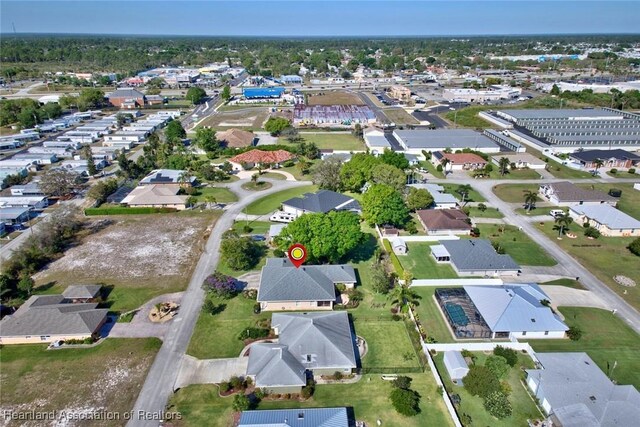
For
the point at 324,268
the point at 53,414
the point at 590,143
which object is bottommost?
the point at 53,414

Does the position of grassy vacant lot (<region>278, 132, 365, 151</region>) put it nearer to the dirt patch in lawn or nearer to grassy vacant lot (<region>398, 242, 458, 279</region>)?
the dirt patch in lawn

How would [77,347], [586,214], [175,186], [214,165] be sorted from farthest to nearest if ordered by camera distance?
1. [214,165]
2. [175,186]
3. [586,214]
4. [77,347]

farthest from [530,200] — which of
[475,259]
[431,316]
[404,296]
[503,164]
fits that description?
[404,296]

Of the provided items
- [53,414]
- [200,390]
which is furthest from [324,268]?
[53,414]

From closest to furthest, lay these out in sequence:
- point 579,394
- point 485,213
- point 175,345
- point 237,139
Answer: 1. point 579,394
2. point 175,345
3. point 485,213
4. point 237,139

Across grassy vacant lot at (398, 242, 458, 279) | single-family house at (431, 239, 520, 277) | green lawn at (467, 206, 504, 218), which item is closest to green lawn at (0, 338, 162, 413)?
grassy vacant lot at (398, 242, 458, 279)

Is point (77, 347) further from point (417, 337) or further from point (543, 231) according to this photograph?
point (543, 231)

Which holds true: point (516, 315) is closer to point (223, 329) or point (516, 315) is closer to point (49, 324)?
point (223, 329)
